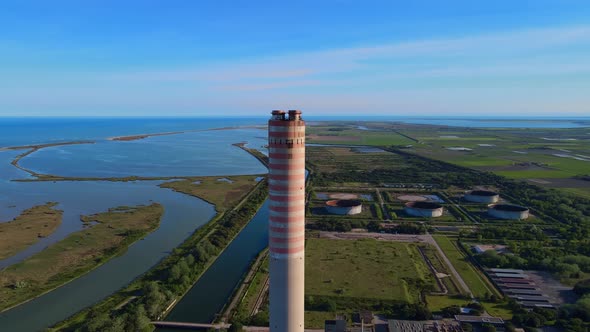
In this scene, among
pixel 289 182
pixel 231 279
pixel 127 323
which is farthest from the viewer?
pixel 231 279

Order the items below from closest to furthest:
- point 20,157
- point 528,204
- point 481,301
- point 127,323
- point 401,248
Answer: point 127,323, point 481,301, point 401,248, point 528,204, point 20,157

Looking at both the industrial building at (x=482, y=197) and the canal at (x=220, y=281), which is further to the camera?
the industrial building at (x=482, y=197)

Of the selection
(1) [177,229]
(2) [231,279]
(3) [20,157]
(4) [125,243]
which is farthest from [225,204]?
(3) [20,157]

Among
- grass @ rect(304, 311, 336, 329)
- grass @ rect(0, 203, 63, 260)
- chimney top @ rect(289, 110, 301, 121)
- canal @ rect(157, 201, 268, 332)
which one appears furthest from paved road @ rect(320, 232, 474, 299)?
grass @ rect(0, 203, 63, 260)

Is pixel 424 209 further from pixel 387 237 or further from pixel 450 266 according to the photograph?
pixel 450 266

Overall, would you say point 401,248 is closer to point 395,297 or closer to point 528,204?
point 395,297

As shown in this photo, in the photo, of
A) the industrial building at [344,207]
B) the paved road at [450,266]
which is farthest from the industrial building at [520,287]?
the industrial building at [344,207]

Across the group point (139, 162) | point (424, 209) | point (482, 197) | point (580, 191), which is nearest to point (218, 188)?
point (424, 209)

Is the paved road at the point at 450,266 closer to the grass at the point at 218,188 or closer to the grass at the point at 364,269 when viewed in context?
the grass at the point at 364,269
